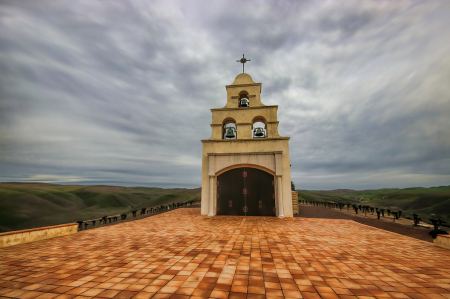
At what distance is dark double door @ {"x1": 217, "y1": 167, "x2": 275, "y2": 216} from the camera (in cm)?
1145

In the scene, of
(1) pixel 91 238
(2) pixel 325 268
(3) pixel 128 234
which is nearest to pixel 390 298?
(2) pixel 325 268

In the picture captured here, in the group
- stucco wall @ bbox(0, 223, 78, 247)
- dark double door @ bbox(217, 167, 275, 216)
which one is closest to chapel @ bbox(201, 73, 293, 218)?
dark double door @ bbox(217, 167, 275, 216)

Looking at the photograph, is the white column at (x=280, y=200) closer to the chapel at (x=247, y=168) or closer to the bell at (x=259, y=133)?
the chapel at (x=247, y=168)

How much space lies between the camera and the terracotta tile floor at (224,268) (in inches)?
110

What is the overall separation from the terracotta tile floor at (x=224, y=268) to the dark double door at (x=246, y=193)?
5550 millimetres

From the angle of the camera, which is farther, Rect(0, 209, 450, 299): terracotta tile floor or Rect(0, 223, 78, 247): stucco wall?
Rect(0, 223, 78, 247): stucco wall

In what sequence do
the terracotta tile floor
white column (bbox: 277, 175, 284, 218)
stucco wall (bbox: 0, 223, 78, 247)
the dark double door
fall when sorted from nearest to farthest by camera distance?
the terracotta tile floor → stucco wall (bbox: 0, 223, 78, 247) → white column (bbox: 277, 175, 284, 218) → the dark double door

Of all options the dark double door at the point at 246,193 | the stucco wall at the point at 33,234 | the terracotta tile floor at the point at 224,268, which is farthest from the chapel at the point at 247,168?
the stucco wall at the point at 33,234

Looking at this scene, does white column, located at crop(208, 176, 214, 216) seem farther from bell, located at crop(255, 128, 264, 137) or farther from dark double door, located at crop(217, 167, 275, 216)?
bell, located at crop(255, 128, 264, 137)

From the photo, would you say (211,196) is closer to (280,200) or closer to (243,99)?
(280,200)

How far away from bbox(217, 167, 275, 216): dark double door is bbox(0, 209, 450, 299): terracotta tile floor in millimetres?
5550

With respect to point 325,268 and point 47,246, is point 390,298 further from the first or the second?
point 47,246

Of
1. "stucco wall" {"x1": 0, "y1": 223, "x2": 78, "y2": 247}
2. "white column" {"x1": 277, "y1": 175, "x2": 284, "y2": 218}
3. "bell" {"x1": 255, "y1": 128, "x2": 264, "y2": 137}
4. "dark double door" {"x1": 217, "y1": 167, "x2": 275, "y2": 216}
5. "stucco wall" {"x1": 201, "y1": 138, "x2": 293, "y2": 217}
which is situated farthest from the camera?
"bell" {"x1": 255, "y1": 128, "x2": 264, "y2": 137}

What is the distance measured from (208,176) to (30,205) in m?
41.4
